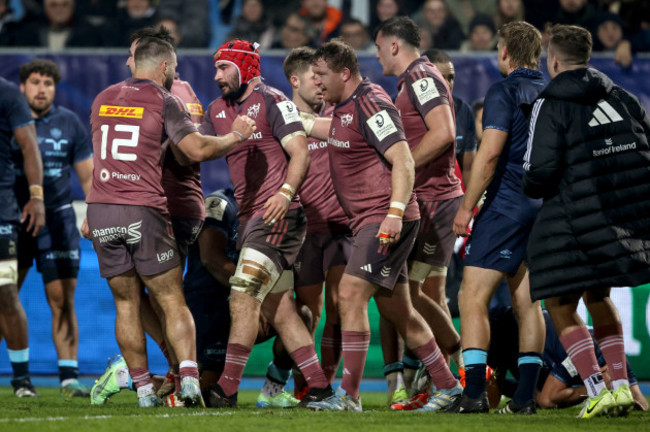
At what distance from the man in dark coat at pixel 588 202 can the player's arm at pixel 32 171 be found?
4.39m

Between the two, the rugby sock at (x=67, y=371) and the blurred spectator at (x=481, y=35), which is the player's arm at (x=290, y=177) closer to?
the rugby sock at (x=67, y=371)

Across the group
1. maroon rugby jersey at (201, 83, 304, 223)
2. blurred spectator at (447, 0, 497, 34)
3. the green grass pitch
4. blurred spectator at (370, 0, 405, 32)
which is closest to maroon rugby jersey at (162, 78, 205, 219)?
maroon rugby jersey at (201, 83, 304, 223)

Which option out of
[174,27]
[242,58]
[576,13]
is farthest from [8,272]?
[576,13]

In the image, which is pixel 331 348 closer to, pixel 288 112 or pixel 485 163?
pixel 288 112

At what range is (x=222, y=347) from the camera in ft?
22.5

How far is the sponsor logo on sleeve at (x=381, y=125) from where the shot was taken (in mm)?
5699

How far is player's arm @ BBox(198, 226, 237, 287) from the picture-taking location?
6863 millimetres

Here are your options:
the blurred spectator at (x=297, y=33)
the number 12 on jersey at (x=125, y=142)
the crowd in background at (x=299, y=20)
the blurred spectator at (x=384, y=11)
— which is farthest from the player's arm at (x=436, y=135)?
the blurred spectator at (x=384, y=11)

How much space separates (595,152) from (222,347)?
294 centimetres

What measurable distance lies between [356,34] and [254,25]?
146 centimetres

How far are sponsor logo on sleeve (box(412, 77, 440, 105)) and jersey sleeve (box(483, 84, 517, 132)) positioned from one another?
0.54 metres

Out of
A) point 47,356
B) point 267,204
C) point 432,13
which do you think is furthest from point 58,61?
point 267,204

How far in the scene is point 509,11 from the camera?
1195 centimetres

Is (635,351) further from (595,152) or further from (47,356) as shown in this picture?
(47,356)
